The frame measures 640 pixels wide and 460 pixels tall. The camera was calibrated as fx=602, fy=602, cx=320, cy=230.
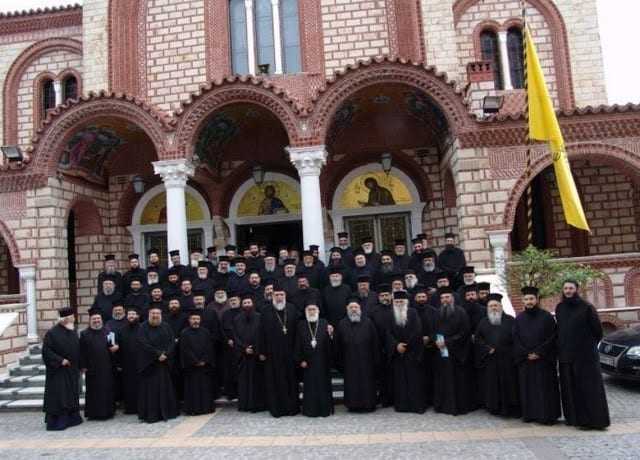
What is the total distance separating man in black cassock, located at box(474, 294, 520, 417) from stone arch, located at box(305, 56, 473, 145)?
5394mm

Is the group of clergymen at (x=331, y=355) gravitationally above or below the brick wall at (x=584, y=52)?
below

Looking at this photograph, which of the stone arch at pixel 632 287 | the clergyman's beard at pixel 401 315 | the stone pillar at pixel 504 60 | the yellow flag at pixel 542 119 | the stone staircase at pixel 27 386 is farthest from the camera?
the stone pillar at pixel 504 60

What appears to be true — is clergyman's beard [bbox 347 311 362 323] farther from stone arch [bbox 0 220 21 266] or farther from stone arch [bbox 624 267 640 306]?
stone arch [bbox 0 220 21 266]

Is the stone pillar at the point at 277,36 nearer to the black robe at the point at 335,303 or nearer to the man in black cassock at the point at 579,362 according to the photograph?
the black robe at the point at 335,303

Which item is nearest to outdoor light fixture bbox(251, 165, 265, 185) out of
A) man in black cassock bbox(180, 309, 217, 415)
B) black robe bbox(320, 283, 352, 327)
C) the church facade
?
the church facade

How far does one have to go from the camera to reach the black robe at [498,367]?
770 cm

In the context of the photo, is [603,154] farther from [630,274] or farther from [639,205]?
[639,205]

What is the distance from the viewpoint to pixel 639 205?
1590 centimetres

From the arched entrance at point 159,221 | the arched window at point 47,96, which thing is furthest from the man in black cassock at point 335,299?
the arched window at point 47,96

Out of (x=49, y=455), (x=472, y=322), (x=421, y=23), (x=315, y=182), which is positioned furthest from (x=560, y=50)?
(x=49, y=455)

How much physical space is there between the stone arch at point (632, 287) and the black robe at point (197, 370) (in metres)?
7.87

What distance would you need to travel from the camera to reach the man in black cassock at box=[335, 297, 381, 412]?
8.27 m

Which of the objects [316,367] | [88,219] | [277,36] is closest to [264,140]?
[277,36]

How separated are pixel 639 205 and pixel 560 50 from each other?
15.3 ft
